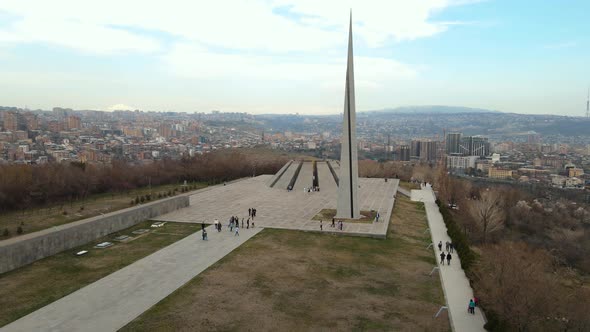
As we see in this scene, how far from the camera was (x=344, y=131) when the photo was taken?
19.9m

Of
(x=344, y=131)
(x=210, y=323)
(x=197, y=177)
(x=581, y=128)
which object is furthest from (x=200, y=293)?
(x=581, y=128)

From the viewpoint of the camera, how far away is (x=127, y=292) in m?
11.7

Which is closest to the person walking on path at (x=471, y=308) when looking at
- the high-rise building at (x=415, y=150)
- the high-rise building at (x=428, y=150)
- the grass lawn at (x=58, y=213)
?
the grass lawn at (x=58, y=213)

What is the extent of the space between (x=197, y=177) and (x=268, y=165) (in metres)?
11.0

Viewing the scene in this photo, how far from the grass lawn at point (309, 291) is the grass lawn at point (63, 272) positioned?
3.11 m

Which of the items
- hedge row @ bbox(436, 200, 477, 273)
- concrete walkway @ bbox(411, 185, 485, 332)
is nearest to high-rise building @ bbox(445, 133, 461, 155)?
hedge row @ bbox(436, 200, 477, 273)

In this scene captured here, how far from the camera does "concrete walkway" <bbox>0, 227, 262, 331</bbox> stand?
9766mm

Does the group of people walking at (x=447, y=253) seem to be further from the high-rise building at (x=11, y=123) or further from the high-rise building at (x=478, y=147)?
the high-rise building at (x=478, y=147)

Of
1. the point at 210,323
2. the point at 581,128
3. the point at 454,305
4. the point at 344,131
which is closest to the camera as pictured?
the point at 210,323

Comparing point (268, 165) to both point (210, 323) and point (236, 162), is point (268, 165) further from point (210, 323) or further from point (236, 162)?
point (210, 323)

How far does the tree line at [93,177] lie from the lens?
24.1m

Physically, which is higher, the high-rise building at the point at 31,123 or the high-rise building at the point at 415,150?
the high-rise building at the point at 31,123

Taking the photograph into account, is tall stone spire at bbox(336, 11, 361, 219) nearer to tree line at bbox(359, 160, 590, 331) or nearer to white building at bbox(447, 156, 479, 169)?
tree line at bbox(359, 160, 590, 331)

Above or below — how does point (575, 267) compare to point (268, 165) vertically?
below
